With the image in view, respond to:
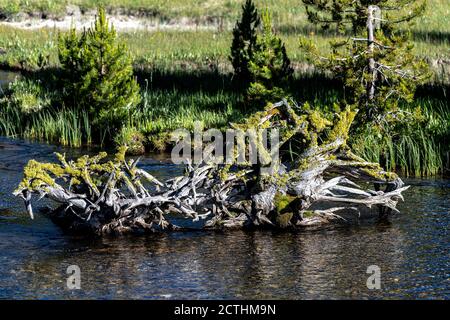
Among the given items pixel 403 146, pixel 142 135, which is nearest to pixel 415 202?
pixel 403 146

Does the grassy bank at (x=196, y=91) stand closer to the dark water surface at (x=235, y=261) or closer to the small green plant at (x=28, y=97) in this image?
the small green plant at (x=28, y=97)

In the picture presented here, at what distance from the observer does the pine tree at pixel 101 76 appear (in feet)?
69.8

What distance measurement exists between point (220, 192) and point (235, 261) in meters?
1.84

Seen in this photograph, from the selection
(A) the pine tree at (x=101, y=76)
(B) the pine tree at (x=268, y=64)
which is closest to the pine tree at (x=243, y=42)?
(B) the pine tree at (x=268, y=64)

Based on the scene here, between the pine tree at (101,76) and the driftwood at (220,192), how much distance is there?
295 inches

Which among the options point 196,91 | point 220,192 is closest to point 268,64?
point 196,91

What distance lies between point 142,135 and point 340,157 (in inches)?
291

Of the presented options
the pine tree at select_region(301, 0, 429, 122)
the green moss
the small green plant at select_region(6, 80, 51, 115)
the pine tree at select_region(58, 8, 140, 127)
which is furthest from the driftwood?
the small green plant at select_region(6, 80, 51, 115)

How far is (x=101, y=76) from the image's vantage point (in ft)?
70.9

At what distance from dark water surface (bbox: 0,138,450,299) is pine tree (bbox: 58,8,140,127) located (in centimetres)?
744

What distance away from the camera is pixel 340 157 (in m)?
14.1

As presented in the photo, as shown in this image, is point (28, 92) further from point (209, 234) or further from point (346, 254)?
point (346, 254)

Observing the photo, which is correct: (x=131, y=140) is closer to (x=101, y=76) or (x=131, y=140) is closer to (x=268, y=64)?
(x=101, y=76)
